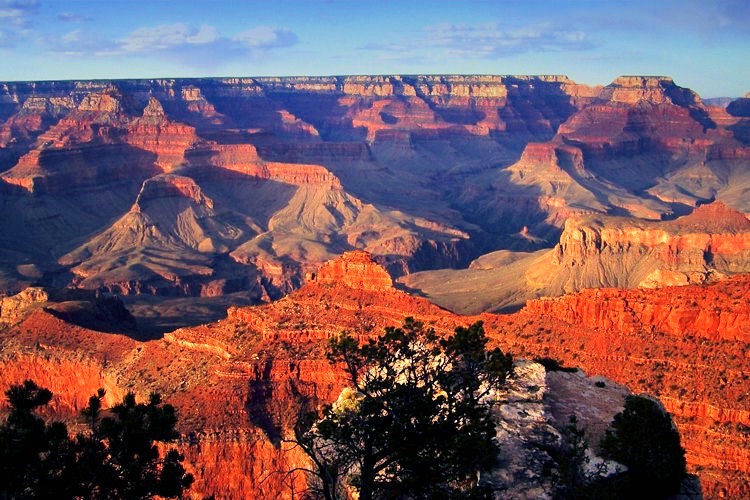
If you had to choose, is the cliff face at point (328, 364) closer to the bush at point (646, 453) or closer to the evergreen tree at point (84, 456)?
the bush at point (646, 453)

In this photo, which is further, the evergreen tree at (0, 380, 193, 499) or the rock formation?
the rock formation

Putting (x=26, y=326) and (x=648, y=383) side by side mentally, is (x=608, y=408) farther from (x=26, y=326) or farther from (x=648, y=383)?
(x=26, y=326)

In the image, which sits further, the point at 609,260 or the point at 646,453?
the point at 609,260

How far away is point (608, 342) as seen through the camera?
51.2 m

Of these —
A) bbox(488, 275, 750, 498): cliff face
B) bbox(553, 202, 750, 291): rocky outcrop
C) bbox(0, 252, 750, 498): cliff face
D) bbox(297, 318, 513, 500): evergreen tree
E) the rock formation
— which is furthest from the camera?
bbox(553, 202, 750, 291): rocky outcrop

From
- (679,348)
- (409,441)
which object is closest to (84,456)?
(409,441)

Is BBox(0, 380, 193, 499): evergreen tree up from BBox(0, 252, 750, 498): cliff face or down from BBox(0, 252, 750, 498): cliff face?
up

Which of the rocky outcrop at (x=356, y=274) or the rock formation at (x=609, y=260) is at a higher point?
the rocky outcrop at (x=356, y=274)

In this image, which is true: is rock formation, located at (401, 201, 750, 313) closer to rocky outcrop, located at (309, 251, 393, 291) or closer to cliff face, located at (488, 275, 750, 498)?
rocky outcrop, located at (309, 251, 393, 291)

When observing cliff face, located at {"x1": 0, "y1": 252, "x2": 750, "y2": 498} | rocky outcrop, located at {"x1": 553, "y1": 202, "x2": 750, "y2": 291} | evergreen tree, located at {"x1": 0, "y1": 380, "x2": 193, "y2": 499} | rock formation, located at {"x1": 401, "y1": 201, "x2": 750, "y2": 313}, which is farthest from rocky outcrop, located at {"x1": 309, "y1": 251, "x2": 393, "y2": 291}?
rocky outcrop, located at {"x1": 553, "y1": 202, "x2": 750, "y2": 291}

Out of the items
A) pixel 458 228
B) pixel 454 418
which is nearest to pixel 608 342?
pixel 454 418

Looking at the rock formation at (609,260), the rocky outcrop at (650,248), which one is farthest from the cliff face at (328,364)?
the rocky outcrop at (650,248)

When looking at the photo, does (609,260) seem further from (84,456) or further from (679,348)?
(84,456)

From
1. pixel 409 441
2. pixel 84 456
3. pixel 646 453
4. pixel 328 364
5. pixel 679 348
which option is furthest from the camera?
pixel 328 364
